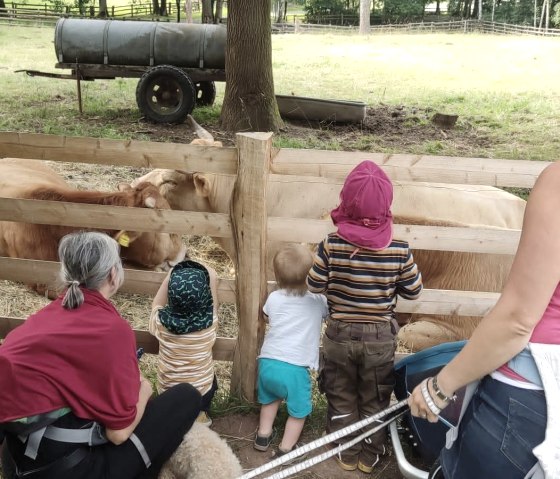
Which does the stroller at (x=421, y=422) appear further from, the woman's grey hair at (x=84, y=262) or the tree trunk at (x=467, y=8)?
the tree trunk at (x=467, y=8)

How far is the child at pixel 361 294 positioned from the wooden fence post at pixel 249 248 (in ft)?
1.51

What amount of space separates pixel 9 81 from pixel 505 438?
17017 mm

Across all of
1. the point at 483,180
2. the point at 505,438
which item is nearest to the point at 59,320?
the point at 505,438

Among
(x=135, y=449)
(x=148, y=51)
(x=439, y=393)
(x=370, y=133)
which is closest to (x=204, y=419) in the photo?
(x=135, y=449)

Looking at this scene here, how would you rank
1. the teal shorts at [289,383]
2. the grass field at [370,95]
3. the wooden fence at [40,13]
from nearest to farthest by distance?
the teal shorts at [289,383] → the grass field at [370,95] → the wooden fence at [40,13]

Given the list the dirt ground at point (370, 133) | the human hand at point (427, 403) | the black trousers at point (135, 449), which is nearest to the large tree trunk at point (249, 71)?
the dirt ground at point (370, 133)

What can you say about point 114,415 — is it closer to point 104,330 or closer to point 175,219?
point 104,330

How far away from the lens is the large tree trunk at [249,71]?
10328 millimetres

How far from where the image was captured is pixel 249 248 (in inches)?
124

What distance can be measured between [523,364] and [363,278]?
4.10 feet

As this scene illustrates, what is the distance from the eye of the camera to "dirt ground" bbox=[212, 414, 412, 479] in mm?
3080

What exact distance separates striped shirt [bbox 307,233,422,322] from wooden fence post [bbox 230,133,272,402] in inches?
18.3

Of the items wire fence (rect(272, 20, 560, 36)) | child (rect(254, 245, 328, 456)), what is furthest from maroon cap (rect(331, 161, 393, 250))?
wire fence (rect(272, 20, 560, 36))

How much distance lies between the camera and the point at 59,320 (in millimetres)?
2113
